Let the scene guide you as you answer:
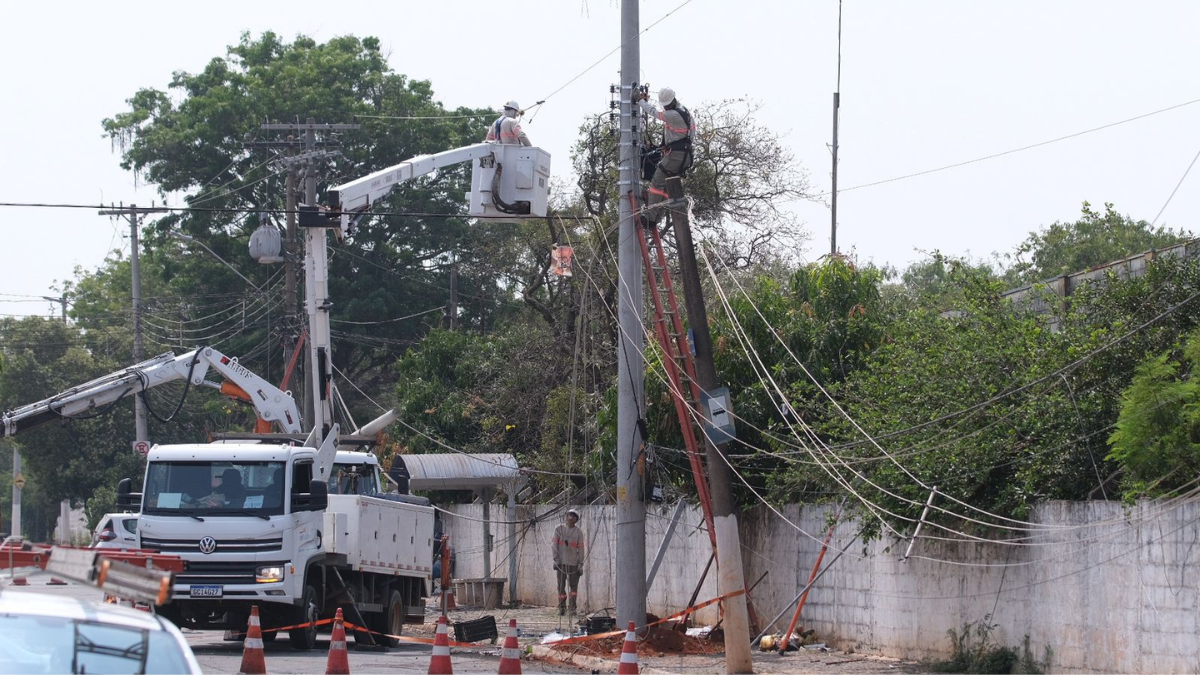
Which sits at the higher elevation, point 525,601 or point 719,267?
point 719,267

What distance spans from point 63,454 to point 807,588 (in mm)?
49684

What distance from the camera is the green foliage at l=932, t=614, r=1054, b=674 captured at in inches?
566

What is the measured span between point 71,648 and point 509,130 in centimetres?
1466

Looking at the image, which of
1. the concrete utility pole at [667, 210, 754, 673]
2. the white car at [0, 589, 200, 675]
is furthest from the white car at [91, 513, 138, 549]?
the white car at [0, 589, 200, 675]

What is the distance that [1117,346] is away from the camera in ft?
47.7

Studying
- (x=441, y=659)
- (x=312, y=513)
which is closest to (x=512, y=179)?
(x=312, y=513)

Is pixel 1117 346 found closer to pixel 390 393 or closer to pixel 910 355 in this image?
pixel 910 355

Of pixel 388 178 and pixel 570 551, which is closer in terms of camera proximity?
pixel 388 178

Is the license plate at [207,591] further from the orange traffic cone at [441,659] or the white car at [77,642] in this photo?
the white car at [77,642]

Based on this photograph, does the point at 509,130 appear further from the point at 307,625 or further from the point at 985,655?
the point at 985,655

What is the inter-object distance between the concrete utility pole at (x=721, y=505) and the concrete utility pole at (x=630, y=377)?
1791 millimetres

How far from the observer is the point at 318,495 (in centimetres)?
1811

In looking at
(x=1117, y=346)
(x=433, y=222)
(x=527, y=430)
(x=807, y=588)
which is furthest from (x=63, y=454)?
(x=1117, y=346)

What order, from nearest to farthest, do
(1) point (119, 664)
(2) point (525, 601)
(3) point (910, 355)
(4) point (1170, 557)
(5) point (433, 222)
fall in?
(1) point (119, 664) < (4) point (1170, 557) < (3) point (910, 355) < (2) point (525, 601) < (5) point (433, 222)
